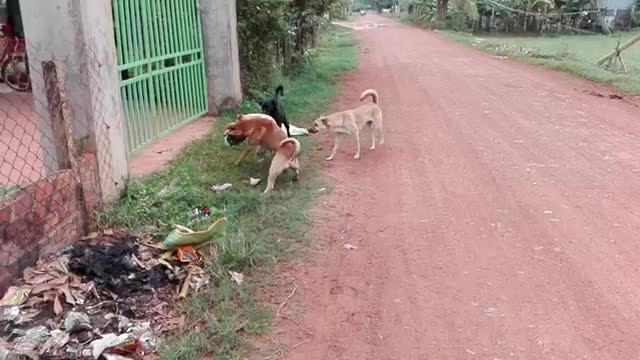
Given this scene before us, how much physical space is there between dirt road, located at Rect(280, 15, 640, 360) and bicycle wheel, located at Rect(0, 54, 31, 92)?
5634 millimetres

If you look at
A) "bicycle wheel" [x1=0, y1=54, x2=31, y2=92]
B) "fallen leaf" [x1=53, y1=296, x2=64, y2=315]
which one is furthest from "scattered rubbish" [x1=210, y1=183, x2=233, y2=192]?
"bicycle wheel" [x1=0, y1=54, x2=31, y2=92]

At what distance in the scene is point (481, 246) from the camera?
422cm

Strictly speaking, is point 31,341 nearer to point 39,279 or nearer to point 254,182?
point 39,279

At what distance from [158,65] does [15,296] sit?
419 cm

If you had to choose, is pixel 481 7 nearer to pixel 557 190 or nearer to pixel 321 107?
pixel 321 107

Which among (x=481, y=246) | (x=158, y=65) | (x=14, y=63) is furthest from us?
(x=14, y=63)

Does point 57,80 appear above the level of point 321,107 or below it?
above

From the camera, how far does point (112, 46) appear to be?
4.67 metres

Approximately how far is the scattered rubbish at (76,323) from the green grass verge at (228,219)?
18.6 inches

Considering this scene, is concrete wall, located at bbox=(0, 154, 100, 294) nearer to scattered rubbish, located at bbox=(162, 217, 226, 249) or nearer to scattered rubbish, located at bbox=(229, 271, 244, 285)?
scattered rubbish, located at bbox=(162, 217, 226, 249)

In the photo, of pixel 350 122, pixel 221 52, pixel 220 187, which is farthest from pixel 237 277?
pixel 221 52

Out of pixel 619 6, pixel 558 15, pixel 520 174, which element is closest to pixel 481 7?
pixel 558 15

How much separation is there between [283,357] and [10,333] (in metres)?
1.51

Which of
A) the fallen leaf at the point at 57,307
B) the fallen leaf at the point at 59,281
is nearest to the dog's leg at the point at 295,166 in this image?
the fallen leaf at the point at 59,281
